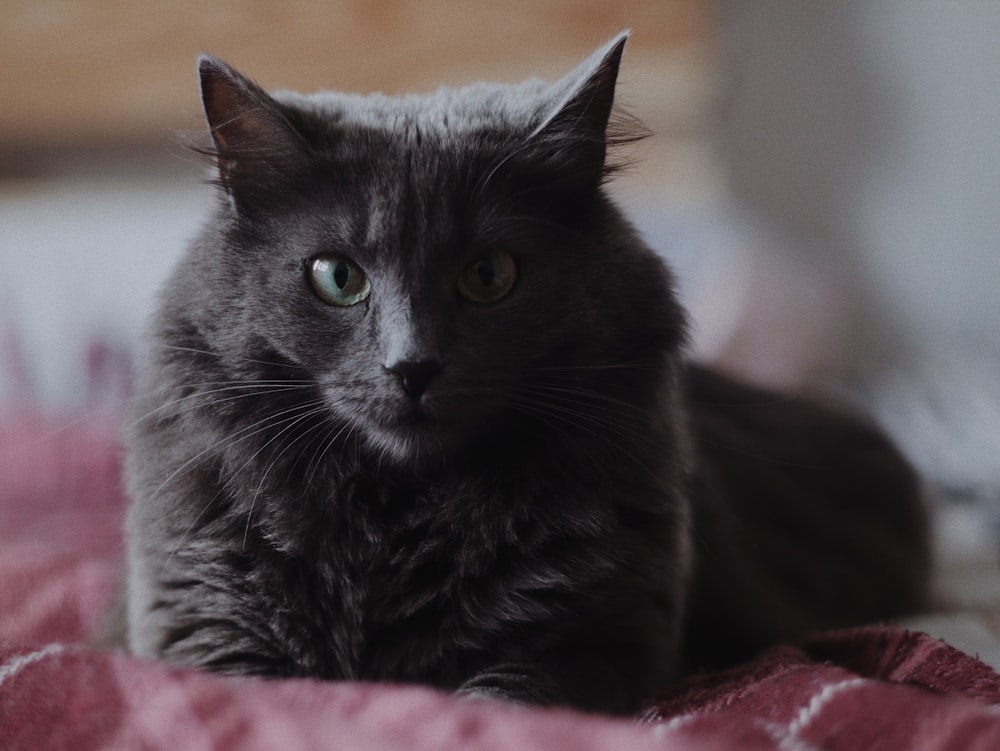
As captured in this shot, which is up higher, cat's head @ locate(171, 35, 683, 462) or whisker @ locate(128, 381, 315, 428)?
cat's head @ locate(171, 35, 683, 462)

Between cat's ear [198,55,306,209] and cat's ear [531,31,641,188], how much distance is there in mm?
300

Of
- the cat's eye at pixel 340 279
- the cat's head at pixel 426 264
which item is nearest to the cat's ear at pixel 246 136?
the cat's head at pixel 426 264

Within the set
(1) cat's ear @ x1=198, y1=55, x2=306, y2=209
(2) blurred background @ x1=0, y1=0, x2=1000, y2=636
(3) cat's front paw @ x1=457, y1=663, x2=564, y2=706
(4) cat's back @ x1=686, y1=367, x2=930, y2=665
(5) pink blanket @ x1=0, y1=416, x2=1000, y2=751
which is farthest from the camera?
(2) blurred background @ x1=0, y1=0, x2=1000, y2=636

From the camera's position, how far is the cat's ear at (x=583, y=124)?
1093mm

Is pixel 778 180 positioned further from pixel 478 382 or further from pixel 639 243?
pixel 478 382

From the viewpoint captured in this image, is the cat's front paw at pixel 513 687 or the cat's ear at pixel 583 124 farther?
the cat's ear at pixel 583 124

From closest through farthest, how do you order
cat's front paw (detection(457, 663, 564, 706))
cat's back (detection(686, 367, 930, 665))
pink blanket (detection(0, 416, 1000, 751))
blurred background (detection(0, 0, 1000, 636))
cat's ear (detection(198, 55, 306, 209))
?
1. pink blanket (detection(0, 416, 1000, 751))
2. cat's front paw (detection(457, 663, 564, 706))
3. cat's ear (detection(198, 55, 306, 209))
4. cat's back (detection(686, 367, 930, 665))
5. blurred background (detection(0, 0, 1000, 636))

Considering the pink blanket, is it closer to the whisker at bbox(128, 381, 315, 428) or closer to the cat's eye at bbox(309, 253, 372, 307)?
the whisker at bbox(128, 381, 315, 428)

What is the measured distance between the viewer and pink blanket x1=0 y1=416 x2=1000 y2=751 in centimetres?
78

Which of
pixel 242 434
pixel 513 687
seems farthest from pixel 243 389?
pixel 513 687

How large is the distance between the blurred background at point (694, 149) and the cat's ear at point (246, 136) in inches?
76.6

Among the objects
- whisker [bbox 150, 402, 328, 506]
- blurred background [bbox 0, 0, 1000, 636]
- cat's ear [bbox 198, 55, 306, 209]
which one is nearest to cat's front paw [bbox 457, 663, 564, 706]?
whisker [bbox 150, 402, 328, 506]

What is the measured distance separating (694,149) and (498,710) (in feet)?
9.81

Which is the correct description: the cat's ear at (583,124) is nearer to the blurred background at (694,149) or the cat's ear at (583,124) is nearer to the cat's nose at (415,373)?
the cat's nose at (415,373)
